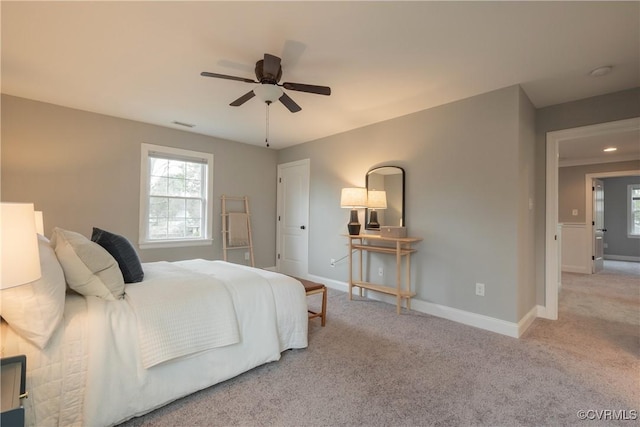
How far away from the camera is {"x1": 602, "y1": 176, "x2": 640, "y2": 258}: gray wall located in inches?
289

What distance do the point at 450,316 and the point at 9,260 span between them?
3.45 m

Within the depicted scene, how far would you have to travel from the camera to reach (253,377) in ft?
6.61

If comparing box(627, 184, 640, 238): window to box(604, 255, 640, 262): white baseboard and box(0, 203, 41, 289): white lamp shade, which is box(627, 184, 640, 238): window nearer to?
box(604, 255, 640, 262): white baseboard

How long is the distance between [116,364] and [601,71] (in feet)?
13.5

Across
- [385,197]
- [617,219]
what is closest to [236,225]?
[385,197]

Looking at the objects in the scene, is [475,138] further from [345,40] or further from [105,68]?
[105,68]

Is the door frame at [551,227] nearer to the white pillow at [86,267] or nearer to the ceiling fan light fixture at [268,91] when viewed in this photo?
the ceiling fan light fixture at [268,91]

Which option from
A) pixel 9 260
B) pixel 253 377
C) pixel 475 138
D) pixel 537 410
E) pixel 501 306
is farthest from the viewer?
pixel 475 138

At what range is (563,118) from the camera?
3.20 m

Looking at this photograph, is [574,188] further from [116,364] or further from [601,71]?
[116,364]

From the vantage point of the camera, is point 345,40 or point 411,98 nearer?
point 345,40

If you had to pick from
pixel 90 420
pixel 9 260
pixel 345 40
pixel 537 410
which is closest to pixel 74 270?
pixel 9 260

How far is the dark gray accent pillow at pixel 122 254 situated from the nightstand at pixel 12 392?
A: 835 millimetres

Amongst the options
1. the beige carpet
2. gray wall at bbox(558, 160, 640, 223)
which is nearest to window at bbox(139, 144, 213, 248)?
the beige carpet
